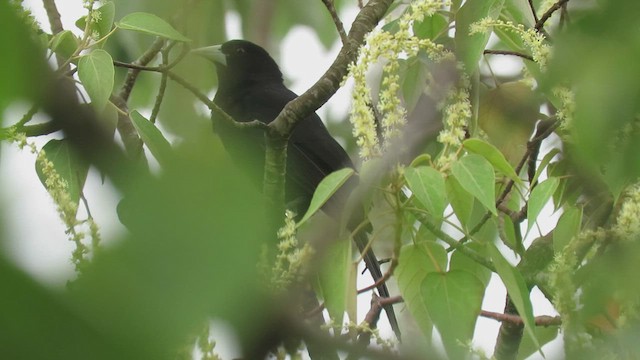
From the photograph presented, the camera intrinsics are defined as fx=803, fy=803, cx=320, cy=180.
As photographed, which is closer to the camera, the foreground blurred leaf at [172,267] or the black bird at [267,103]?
the foreground blurred leaf at [172,267]

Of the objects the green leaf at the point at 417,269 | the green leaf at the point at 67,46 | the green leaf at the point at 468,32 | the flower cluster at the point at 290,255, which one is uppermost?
the green leaf at the point at 67,46

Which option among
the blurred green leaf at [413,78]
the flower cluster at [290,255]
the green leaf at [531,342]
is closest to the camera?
the flower cluster at [290,255]

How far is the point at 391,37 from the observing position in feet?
3.35

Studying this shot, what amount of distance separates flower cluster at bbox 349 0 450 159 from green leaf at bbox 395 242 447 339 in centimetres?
22

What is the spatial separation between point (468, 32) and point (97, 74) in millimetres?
554

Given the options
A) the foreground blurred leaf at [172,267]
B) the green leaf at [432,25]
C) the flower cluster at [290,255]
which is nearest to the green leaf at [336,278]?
the flower cluster at [290,255]

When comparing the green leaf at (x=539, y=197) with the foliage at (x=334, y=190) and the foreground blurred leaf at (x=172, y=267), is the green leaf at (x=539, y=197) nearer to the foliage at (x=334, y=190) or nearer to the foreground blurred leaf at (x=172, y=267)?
the foliage at (x=334, y=190)

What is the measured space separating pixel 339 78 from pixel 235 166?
1.04 metres

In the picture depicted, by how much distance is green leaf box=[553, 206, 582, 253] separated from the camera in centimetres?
113

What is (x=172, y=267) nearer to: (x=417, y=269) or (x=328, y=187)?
(x=328, y=187)

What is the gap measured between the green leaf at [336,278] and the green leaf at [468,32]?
1.19 ft

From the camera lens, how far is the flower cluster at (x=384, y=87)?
92 cm

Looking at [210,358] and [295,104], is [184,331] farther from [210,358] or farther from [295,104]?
[295,104]

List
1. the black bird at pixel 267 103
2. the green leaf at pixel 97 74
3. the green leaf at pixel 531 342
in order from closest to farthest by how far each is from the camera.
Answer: the green leaf at pixel 97 74
the green leaf at pixel 531 342
the black bird at pixel 267 103
